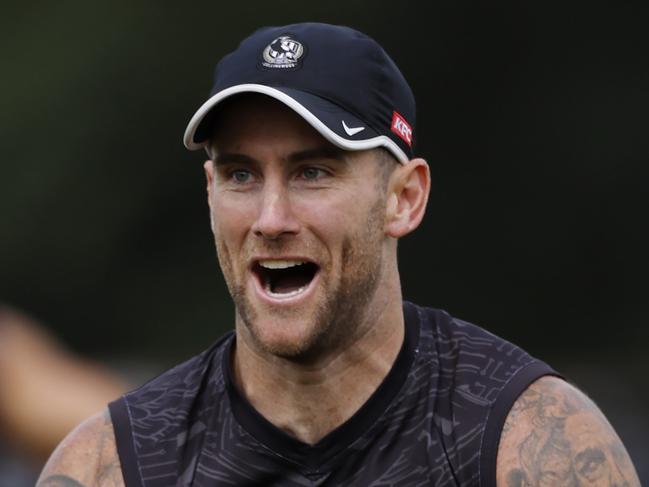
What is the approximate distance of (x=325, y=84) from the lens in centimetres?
358

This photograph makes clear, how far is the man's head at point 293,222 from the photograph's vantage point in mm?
3520

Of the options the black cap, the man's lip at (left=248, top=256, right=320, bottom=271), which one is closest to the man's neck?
the man's lip at (left=248, top=256, right=320, bottom=271)

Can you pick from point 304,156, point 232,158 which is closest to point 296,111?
point 304,156

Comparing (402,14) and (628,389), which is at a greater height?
(402,14)

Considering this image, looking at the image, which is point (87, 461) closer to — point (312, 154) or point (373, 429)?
point (373, 429)

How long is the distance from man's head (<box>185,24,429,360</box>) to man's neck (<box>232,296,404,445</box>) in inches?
2.6

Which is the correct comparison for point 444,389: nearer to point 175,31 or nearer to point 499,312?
point 499,312

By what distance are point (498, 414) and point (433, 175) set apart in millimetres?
6478

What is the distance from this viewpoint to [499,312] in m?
10.1

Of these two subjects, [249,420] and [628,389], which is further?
[628,389]

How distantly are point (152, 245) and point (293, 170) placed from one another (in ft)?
24.7

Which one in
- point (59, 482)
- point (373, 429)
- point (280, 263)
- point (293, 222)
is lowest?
point (59, 482)

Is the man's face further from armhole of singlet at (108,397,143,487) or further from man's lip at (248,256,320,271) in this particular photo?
armhole of singlet at (108,397,143,487)

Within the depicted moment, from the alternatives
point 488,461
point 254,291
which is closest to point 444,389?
point 488,461
